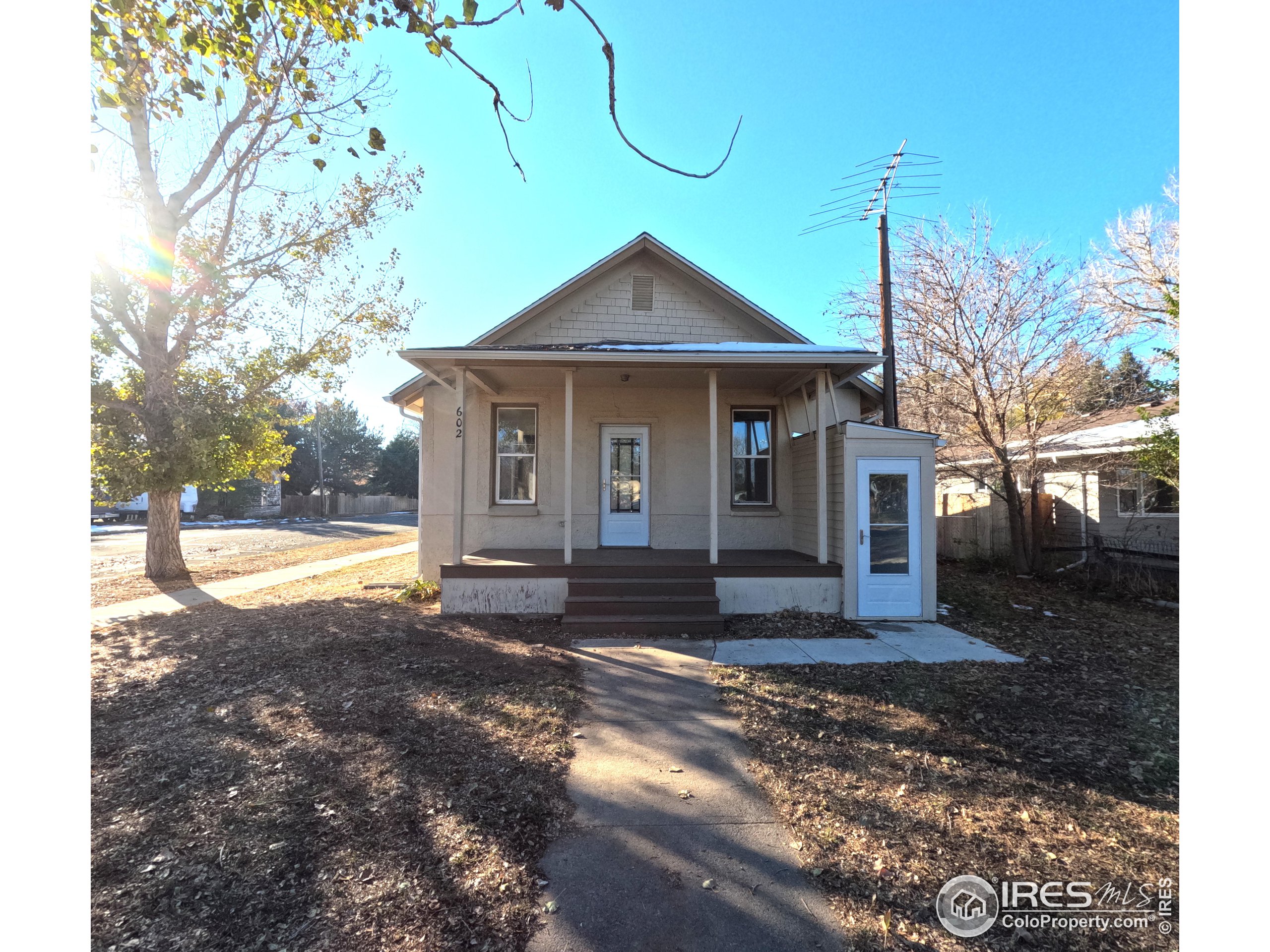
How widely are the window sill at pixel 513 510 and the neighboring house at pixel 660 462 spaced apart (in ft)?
0.07

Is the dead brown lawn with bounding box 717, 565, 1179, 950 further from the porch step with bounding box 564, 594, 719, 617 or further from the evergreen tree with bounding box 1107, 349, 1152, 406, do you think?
the evergreen tree with bounding box 1107, 349, 1152, 406

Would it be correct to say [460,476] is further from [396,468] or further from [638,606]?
[396,468]

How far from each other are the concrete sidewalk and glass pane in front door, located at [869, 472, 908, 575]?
4.25 metres

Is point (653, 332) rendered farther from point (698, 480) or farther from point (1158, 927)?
point (1158, 927)

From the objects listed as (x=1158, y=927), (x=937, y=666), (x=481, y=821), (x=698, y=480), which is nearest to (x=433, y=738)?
(x=481, y=821)

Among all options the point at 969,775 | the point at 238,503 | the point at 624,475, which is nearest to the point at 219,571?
the point at 624,475

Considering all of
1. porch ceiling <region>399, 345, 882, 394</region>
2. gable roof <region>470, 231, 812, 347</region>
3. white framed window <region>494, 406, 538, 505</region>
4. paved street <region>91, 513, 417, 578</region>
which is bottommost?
paved street <region>91, 513, 417, 578</region>

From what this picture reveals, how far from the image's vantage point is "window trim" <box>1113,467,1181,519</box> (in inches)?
420

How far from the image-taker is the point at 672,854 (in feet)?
8.73

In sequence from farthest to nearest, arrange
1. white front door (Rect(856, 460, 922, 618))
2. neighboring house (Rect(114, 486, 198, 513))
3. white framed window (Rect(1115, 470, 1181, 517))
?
1. neighboring house (Rect(114, 486, 198, 513))
2. white framed window (Rect(1115, 470, 1181, 517))
3. white front door (Rect(856, 460, 922, 618))

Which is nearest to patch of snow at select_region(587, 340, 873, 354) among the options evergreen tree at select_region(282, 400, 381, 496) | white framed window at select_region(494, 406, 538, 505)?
white framed window at select_region(494, 406, 538, 505)

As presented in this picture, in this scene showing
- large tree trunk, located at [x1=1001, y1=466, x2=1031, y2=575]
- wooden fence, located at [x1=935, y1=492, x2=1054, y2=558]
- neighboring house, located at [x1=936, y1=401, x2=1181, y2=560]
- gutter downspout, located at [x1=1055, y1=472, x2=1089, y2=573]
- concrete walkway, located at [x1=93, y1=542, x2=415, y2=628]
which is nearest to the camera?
concrete walkway, located at [x1=93, y1=542, x2=415, y2=628]

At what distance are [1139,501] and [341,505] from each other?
46322 millimetres
